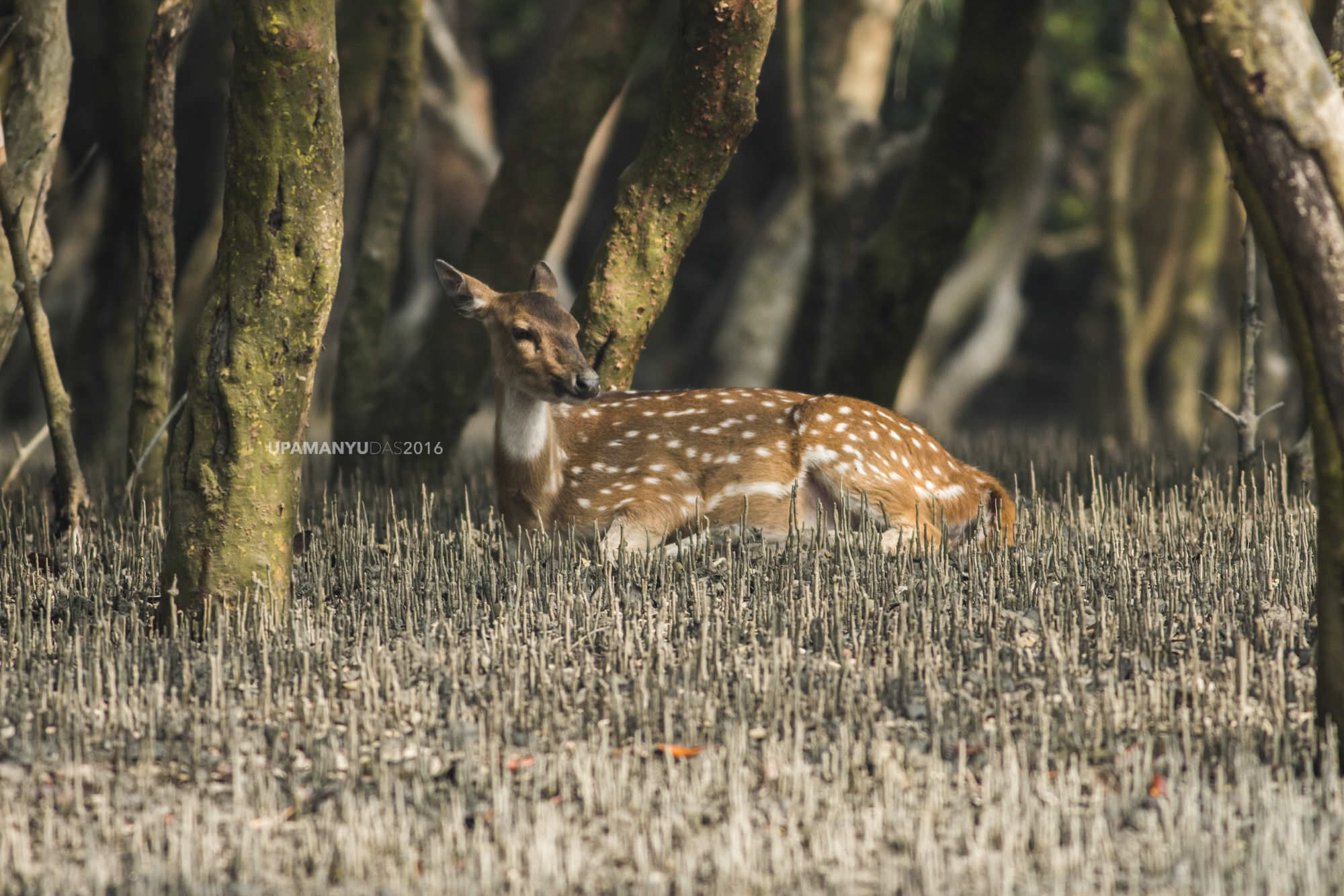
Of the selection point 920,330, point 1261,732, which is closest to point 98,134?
point 920,330

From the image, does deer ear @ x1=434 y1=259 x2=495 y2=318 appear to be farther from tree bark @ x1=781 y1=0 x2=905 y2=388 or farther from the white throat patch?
tree bark @ x1=781 y1=0 x2=905 y2=388

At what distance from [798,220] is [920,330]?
5297 mm

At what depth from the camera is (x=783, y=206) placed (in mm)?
14898

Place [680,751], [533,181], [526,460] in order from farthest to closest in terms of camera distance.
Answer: [533,181]
[526,460]
[680,751]

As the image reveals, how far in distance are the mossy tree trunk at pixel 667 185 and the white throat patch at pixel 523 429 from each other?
68 cm

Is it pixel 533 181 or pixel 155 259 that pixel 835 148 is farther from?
pixel 155 259

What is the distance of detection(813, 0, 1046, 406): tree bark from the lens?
9055mm

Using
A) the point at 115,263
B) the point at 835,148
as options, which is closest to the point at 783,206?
the point at 835,148

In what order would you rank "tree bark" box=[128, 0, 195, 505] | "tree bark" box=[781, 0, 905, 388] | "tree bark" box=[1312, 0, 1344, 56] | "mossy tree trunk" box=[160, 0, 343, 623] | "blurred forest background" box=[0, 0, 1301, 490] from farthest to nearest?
"tree bark" box=[781, 0, 905, 388]
"blurred forest background" box=[0, 0, 1301, 490]
"tree bark" box=[1312, 0, 1344, 56]
"tree bark" box=[128, 0, 195, 505]
"mossy tree trunk" box=[160, 0, 343, 623]

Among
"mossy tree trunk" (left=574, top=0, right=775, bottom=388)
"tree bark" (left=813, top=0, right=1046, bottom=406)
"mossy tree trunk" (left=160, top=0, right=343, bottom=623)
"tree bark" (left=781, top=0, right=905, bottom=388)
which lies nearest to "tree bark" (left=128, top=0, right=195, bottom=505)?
"mossy tree trunk" (left=574, top=0, right=775, bottom=388)

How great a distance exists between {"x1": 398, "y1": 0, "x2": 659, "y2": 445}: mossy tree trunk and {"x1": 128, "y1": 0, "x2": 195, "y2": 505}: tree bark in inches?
71.0

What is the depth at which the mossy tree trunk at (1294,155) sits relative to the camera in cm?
392

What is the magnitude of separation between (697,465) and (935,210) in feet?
10.6

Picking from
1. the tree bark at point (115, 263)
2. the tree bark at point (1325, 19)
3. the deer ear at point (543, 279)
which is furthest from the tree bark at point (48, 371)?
the tree bark at point (1325, 19)
